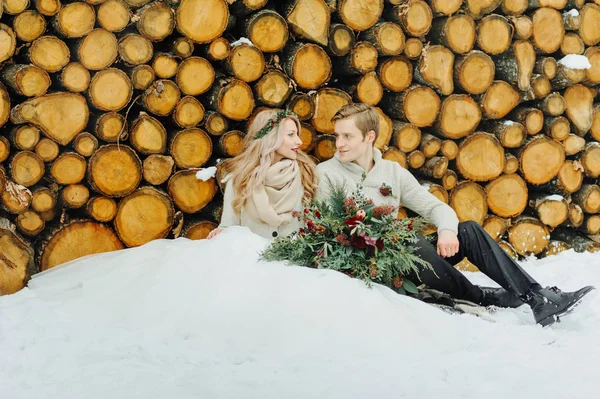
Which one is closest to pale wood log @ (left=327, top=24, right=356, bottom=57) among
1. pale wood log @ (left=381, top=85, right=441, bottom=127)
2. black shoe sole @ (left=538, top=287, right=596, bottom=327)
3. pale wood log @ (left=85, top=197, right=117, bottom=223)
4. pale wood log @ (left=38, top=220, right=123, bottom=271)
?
pale wood log @ (left=381, top=85, right=441, bottom=127)

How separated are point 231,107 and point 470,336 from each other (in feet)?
6.03

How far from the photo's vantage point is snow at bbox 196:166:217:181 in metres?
→ 3.30

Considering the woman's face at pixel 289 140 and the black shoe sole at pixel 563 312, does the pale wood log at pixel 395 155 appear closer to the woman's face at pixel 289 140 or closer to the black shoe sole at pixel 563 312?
the woman's face at pixel 289 140

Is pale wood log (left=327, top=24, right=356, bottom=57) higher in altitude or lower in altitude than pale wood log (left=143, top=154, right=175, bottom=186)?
higher

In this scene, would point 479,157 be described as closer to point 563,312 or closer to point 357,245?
point 563,312

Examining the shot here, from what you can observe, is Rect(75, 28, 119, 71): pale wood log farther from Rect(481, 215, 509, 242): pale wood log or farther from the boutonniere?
Rect(481, 215, 509, 242): pale wood log

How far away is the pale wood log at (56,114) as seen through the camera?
2.88 meters

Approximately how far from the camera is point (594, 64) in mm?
4020

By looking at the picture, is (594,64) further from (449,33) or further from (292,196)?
(292,196)

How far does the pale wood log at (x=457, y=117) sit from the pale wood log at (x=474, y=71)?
0.26ft

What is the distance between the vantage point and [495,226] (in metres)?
3.96

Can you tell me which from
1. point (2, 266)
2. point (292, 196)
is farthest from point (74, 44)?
point (292, 196)

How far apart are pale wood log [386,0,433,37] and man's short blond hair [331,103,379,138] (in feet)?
2.39

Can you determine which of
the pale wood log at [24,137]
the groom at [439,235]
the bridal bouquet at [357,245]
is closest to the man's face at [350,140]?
the groom at [439,235]
